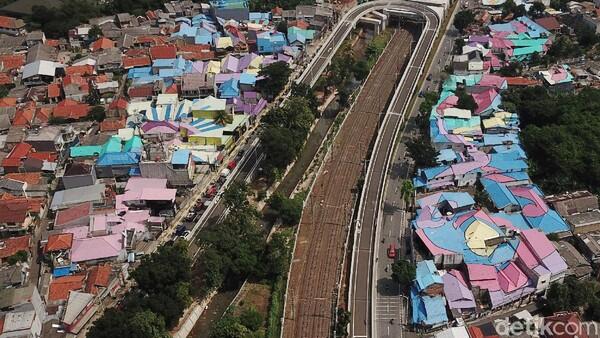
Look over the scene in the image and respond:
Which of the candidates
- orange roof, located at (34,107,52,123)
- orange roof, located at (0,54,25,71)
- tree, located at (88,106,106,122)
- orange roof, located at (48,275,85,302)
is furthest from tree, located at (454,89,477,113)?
orange roof, located at (0,54,25,71)

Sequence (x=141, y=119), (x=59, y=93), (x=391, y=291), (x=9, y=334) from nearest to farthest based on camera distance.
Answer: (x=9, y=334) → (x=391, y=291) → (x=141, y=119) → (x=59, y=93)

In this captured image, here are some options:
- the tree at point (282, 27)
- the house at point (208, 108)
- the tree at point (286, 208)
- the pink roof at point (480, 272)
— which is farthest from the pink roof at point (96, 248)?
the tree at point (282, 27)

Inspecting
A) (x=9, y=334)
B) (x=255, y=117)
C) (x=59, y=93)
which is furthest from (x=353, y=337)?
(x=59, y=93)

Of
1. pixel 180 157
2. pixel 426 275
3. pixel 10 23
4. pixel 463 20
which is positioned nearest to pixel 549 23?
pixel 463 20

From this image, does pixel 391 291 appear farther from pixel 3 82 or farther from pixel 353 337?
pixel 3 82

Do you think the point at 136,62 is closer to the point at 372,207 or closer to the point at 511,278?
the point at 372,207

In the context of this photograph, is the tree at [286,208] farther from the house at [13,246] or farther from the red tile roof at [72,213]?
the house at [13,246]

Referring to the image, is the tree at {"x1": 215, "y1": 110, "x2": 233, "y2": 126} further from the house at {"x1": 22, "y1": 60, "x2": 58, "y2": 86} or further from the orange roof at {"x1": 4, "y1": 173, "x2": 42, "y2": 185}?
the house at {"x1": 22, "y1": 60, "x2": 58, "y2": 86}
